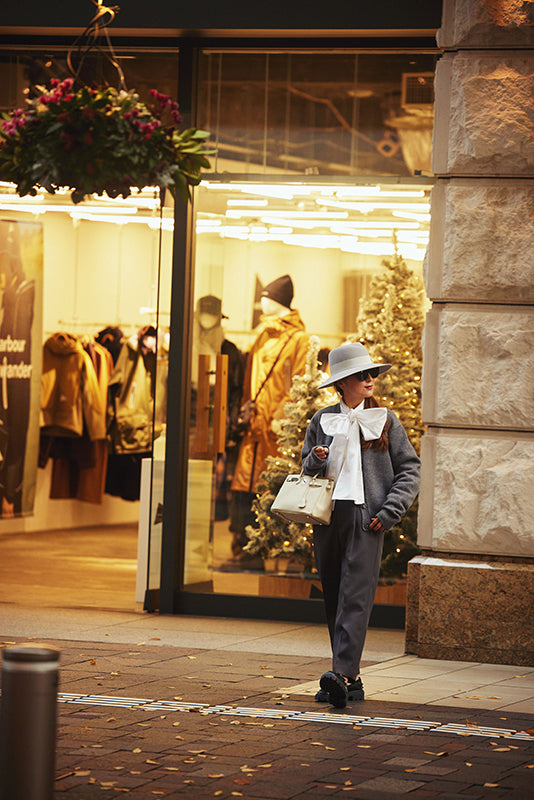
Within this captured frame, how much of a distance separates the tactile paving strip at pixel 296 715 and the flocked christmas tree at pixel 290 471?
3393 millimetres

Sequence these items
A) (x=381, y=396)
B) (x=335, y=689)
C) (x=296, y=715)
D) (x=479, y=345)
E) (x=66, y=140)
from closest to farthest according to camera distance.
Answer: (x=66, y=140) < (x=296, y=715) < (x=335, y=689) < (x=479, y=345) < (x=381, y=396)

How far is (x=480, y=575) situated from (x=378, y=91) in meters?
3.85

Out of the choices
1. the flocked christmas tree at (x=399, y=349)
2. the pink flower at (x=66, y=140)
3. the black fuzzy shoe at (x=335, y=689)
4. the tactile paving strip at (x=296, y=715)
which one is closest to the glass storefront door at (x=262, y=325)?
the flocked christmas tree at (x=399, y=349)

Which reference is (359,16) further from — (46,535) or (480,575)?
(46,535)

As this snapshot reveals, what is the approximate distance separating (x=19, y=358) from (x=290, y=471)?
421 cm

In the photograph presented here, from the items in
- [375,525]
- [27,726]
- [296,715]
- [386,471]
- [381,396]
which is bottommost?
[296,715]

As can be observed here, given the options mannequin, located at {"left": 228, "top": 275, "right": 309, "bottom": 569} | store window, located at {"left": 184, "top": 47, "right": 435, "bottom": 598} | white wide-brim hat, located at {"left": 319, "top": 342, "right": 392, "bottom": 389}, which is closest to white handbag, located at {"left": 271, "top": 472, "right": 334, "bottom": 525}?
white wide-brim hat, located at {"left": 319, "top": 342, "right": 392, "bottom": 389}

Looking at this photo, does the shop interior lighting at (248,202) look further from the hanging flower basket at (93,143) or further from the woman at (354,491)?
the hanging flower basket at (93,143)

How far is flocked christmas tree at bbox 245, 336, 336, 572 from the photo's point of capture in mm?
10367

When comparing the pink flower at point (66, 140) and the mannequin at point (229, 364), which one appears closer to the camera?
the pink flower at point (66, 140)

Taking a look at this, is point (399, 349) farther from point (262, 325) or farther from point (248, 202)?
point (248, 202)

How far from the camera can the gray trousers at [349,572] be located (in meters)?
7.39

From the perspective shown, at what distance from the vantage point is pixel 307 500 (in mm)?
7441

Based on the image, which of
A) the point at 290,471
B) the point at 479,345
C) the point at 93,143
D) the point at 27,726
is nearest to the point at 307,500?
the point at 479,345
